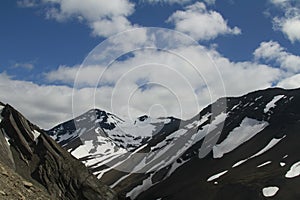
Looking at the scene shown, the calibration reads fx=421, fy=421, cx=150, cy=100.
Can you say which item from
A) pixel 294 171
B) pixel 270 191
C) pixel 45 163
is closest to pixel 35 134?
pixel 45 163

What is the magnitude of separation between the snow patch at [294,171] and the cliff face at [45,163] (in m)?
69.3

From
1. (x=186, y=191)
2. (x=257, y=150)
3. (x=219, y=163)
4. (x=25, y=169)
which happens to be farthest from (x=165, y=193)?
(x=25, y=169)

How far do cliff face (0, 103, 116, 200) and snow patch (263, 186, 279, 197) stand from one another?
54.4 metres

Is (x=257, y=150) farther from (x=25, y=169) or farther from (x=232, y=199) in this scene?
(x=25, y=169)

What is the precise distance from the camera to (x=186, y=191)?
166000 mm

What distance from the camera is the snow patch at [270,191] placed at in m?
137

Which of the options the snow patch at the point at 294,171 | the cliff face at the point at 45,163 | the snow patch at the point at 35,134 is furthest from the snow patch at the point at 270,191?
the snow patch at the point at 35,134

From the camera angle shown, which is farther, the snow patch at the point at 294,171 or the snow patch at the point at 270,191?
Result: the snow patch at the point at 294,171

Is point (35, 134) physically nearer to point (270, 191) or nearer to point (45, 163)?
point (45, 163)

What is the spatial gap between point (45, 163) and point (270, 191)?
244ft

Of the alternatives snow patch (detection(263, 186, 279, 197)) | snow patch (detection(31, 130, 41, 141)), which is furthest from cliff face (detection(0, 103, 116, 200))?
snow patch (detection(263, 186, 279, 197))

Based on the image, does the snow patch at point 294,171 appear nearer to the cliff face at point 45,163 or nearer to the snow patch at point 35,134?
the cliff face at point 45,163

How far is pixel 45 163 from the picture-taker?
110 meters

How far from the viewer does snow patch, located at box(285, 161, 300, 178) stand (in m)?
148
